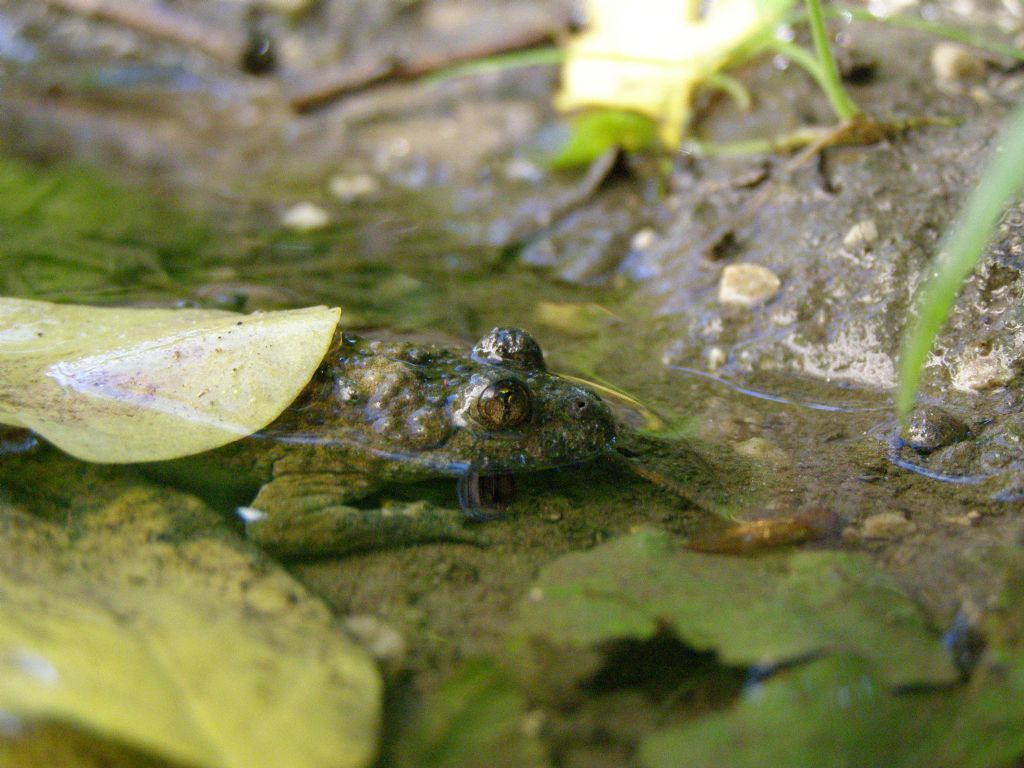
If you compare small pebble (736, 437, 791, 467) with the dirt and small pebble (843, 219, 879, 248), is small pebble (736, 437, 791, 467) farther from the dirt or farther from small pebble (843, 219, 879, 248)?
small pebble (843, 219, 879, 248)

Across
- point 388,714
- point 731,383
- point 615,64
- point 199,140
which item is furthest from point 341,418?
point 199,140

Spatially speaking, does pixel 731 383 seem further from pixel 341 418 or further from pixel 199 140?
pixel 199 140

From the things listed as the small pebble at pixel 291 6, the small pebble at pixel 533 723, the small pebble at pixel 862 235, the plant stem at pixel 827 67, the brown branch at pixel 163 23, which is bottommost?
the small pebble at pixel 533 723

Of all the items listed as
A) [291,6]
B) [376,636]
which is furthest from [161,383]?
[291,6]

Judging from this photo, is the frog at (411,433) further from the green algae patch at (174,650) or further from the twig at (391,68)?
the twig at (391,68)

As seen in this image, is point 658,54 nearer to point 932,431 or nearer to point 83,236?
point 932,431

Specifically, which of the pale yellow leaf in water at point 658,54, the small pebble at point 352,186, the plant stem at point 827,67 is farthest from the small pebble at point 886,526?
the small pebble at point 352,186
